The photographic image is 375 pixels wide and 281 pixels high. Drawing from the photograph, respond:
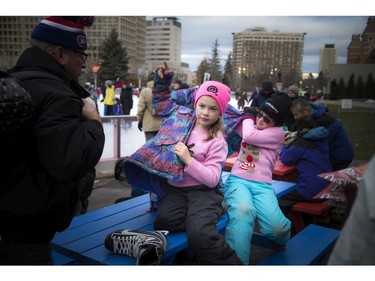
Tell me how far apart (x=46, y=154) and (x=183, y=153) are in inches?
33.7

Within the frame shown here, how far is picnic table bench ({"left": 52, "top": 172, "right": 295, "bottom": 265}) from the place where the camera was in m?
1.82

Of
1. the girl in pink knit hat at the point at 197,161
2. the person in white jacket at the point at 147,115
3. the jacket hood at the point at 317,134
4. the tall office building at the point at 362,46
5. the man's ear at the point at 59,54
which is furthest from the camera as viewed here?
the person in white jacket at the point at 147,115

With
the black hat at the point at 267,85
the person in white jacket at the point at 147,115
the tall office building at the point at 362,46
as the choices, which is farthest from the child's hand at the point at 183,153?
the black hat at the point at 267,85

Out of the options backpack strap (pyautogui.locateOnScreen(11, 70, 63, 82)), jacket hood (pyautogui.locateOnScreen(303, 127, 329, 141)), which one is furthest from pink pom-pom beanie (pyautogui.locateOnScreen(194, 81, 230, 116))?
jacket hood (pyautogui.locateOnScreen(303, 127, 329, 141))

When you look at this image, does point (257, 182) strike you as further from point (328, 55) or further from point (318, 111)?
point (318, 111)

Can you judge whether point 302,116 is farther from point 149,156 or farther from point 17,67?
point 17,67

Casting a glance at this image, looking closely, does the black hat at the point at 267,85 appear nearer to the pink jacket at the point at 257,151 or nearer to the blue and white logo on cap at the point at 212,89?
the pink jacket at the point at 257,151

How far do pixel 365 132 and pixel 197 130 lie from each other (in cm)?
224

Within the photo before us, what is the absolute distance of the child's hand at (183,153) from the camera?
1.98 meters

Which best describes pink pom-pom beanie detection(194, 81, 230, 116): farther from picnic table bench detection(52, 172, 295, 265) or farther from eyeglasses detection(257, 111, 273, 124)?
picnic table bench detection(52, 172, 295, 265)

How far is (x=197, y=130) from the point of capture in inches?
84.7

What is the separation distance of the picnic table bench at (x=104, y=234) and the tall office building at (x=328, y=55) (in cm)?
140

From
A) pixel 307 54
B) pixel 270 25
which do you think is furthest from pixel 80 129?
pixel 307 54

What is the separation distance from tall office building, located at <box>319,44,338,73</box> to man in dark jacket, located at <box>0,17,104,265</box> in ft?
5.76
